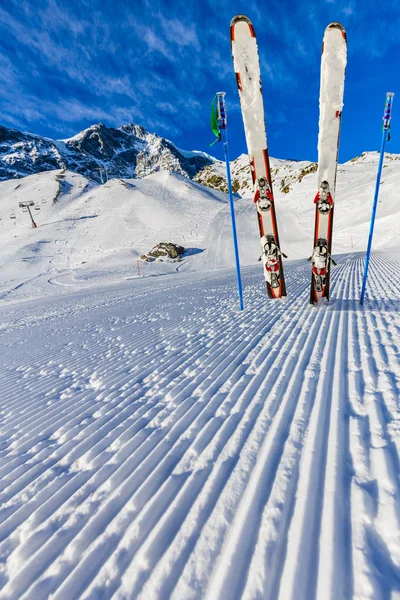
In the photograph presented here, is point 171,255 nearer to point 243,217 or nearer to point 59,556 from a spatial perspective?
point 243,217

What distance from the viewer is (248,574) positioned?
5.33ft

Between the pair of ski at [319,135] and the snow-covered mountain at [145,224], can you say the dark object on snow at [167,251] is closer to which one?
the snow-covered mountain at [145,224]

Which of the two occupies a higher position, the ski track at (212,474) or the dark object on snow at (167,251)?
the dark object on snow at (167,251)

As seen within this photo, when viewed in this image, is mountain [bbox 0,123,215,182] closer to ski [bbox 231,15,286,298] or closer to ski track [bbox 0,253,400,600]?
ski [bbox 231,15,286,298]

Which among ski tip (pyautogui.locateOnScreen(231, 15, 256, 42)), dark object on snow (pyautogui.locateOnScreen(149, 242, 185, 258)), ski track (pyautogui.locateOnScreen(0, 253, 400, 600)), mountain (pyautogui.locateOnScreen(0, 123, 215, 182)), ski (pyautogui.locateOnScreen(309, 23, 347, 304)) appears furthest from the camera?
mountain (pyautogui.locateOnScreen(0, 123, 215, 182))

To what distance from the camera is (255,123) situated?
802cm

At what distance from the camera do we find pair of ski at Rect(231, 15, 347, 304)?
7.09 meters

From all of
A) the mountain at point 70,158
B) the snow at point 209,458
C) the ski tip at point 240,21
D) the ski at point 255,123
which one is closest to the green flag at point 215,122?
the ski at point 255,123

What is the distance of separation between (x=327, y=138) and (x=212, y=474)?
8.19 meters

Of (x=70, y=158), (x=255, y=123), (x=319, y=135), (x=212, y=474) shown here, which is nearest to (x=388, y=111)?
(x=319, y=135)

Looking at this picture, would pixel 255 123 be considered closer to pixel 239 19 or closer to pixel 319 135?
pixel 319 135

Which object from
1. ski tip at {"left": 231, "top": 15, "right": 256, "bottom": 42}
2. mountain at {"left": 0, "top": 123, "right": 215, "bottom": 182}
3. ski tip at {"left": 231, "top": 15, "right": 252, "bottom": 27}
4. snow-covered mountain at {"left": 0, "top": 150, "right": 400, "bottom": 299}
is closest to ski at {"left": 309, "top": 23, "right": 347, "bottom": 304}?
ski tip at {"left": 231, "top": 15, "right": 256, "bottom": 42}

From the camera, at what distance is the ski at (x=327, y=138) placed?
7051 mm

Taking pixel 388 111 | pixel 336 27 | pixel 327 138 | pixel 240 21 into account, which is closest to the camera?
pixel 388 111
